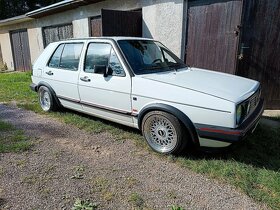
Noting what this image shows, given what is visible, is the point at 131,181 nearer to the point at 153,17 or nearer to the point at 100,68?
the point at 100,68

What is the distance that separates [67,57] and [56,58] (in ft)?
1.44

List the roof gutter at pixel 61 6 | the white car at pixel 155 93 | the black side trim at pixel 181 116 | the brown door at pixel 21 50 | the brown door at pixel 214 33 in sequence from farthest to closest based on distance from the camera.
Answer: the brown door at pixel 21 50 < the roof gutter at pixel 61 6 < the brown door at pixel 214 33 < the black side trim at pixel 181 116 < the white car at pixel 155 93

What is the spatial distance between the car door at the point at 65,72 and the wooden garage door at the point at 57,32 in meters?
6.25

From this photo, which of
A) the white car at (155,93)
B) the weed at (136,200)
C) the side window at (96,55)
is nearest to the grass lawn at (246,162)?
the white car at (155,93)

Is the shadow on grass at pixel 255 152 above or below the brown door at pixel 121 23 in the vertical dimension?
below

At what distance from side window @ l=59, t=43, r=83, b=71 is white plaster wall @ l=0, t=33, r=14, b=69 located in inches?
545

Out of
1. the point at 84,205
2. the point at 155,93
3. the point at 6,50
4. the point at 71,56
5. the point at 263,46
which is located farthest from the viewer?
the point at 6,50

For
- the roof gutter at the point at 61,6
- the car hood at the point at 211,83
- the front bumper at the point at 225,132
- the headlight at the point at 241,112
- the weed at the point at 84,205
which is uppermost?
the roof gutter at the point at 61,6

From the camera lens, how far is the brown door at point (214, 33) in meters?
5.78

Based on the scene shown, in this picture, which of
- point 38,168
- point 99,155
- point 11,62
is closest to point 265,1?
point 99,155

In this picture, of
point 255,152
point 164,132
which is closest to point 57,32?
point 164,132

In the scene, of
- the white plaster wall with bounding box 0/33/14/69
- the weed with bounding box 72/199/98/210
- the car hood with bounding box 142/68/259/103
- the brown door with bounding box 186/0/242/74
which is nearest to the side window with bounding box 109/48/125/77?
the car hood with bounding box 142/68/259/103

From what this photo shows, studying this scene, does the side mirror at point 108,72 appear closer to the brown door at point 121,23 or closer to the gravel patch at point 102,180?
the gravel patch at point 102,180

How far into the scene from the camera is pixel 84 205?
2.67 meters
